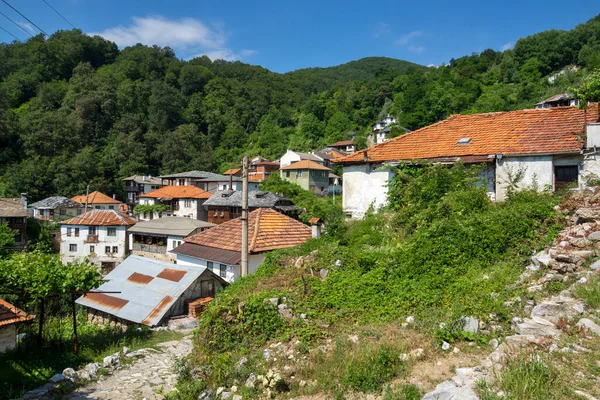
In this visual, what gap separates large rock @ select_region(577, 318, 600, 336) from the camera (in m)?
5.41

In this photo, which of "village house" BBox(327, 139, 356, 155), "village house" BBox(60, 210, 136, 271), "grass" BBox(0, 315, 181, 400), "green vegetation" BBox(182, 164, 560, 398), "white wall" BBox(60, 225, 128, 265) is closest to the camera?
"green vegetation" BBox(182, 164, 560, 398)

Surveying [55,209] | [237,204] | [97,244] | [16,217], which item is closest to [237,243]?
[237,204]

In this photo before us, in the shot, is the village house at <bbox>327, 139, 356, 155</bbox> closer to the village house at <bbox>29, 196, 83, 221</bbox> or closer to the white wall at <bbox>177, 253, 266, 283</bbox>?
the village house at <bbox>29, 196, 83, 221</bbox>

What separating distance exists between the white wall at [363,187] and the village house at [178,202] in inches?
1293

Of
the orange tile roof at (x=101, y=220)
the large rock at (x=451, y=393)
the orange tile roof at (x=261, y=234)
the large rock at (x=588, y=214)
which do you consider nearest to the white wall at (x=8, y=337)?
the orange tile roof at (x=261, y=234)

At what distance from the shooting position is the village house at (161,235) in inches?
1271

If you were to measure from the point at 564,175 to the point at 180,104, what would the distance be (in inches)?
3395

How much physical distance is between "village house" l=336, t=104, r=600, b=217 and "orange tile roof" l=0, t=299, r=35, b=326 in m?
11.5

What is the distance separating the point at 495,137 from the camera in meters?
14.3

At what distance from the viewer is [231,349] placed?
8.24 m

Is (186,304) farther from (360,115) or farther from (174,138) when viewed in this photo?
(360,115)

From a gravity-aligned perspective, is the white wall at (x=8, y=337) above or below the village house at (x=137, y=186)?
below

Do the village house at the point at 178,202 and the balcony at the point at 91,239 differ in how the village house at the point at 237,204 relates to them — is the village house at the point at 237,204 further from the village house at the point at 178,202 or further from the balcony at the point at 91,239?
the balcony at the point at 91,239

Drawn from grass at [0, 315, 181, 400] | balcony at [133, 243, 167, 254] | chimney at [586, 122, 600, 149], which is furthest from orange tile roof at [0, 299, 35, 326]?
balcony at [133, 243, 167, 254]
